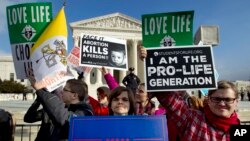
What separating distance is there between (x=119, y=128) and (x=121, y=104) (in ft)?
2.93

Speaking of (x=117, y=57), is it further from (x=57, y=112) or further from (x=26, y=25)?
(x=57, y=112)

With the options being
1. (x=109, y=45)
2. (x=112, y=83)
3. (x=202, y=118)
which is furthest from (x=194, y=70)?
(x=109, y=45)

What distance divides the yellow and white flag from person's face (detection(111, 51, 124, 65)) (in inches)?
64.2

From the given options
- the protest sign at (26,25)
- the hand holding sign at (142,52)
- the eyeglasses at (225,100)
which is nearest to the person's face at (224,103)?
the eyeglasses at (225,100)

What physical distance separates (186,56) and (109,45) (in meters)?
2.81

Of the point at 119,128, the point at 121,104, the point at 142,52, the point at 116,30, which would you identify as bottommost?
the point at 119,128

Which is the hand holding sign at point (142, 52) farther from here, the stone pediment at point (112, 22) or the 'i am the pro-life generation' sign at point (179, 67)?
the stone pediment at point (112, 22)

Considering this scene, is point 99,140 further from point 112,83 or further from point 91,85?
point 91,85

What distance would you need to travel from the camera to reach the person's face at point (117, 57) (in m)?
6.46

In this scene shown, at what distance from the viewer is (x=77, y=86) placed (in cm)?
382

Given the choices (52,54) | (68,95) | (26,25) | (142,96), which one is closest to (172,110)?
(68,95)

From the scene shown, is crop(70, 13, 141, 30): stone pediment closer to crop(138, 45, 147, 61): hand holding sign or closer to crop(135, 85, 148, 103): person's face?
crop(135, 85, 148, 103): person's face

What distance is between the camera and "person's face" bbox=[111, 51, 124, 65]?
21.2ft

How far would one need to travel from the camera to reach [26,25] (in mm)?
5109
